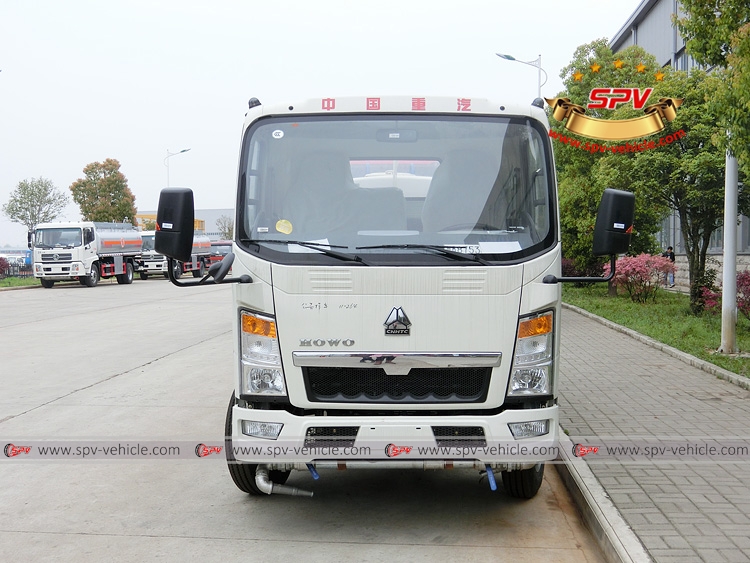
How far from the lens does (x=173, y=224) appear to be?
191 inches

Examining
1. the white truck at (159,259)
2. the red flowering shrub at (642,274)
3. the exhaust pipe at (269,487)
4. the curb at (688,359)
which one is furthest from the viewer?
the white truck at (159,259)

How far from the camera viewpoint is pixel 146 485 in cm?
604

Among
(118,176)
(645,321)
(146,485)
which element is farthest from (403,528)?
(118,176)

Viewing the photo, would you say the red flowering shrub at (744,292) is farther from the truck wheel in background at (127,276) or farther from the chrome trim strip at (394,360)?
the truck wheel in background at (127,276)

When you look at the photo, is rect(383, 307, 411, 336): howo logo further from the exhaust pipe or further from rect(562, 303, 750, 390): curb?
rect(562, 303, 750, 390): curb

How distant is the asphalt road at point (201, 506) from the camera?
4719mm

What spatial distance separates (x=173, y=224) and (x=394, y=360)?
1495 millimetres

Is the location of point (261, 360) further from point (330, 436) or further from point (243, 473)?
point (243, 473)

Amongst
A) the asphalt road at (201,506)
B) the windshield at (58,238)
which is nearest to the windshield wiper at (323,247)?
the asphalt road at (201,506)

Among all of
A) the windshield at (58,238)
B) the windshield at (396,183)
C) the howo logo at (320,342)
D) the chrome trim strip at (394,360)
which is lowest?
the chrome trim strip at (394,360)

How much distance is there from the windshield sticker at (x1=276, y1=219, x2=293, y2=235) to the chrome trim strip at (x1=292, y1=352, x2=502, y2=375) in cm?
78

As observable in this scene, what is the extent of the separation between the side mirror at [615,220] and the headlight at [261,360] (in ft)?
6.54

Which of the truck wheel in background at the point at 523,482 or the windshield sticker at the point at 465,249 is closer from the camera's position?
the windshield sticker at the point at 465,249

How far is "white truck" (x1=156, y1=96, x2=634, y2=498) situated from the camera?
4.69 m
